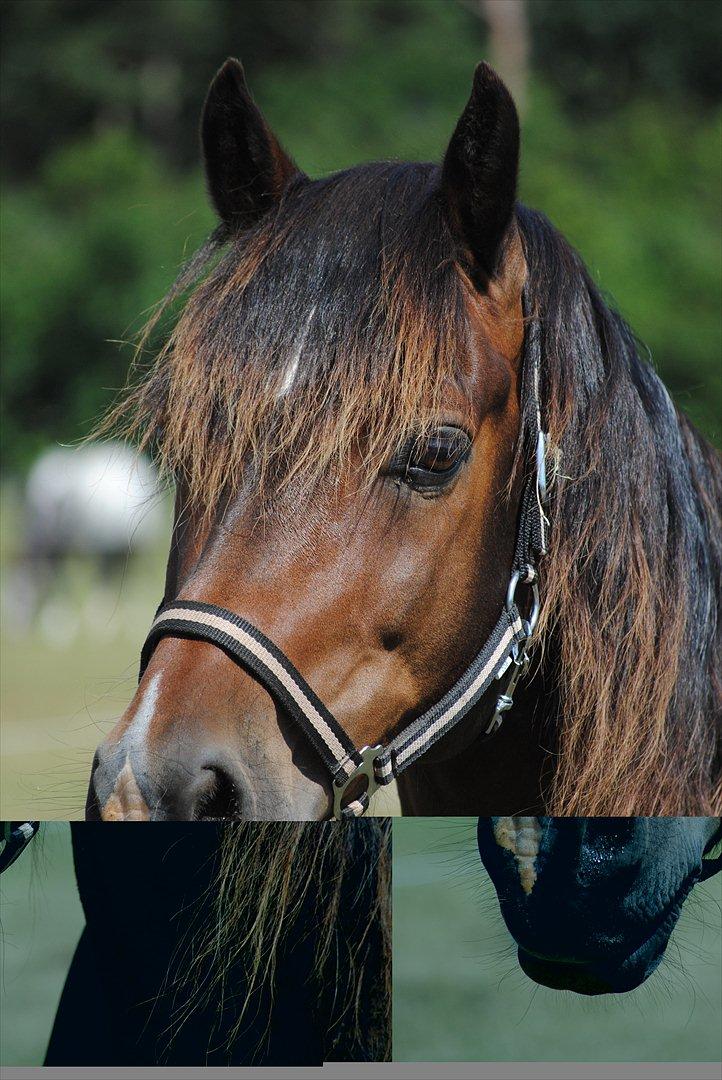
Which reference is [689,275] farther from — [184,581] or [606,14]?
[184,581]

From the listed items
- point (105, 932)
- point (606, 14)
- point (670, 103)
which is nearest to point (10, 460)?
point (105, 932)

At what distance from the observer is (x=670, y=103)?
927 cm

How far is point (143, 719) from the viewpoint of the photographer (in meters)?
1.21

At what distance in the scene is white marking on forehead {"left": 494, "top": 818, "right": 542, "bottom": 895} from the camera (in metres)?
1.56

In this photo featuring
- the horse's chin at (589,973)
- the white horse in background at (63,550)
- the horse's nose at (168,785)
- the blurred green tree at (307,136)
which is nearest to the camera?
the horse's nose at (168,785)

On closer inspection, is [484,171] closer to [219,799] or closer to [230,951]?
[219,799]

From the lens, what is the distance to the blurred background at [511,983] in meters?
1.64

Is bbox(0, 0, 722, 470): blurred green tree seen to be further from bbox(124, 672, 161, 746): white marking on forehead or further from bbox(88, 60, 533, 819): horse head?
bbox(124, 672, 161, 746): white marking on forehead

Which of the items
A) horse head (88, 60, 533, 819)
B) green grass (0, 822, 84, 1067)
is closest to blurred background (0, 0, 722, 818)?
green grass (0, 822, 84, 1067)

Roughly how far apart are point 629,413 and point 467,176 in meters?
0.42

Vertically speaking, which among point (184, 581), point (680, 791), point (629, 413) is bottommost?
point (680, 791)

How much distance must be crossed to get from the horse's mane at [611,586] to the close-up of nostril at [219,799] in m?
0.52

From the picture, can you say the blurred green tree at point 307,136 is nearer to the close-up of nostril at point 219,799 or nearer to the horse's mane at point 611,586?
the horse's mane at point 611,586

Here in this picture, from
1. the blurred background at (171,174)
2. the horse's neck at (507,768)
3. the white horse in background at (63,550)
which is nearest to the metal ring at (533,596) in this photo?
the horse's neck at (507,768)
